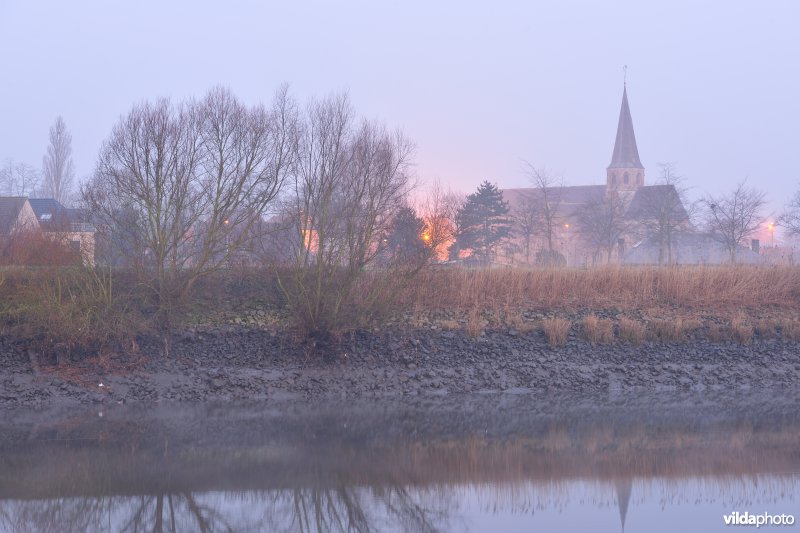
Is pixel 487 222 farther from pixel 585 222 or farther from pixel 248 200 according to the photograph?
pixel 248 200

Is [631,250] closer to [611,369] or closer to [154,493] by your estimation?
[611,369]

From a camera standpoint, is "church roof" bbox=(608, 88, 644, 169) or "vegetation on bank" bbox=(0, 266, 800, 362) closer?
"vegetation on bank" bbox=(0, 266, 800, 362)

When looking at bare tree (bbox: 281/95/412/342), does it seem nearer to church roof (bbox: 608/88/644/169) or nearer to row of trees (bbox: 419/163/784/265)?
row of trees (bbox: 419/163/784/265)

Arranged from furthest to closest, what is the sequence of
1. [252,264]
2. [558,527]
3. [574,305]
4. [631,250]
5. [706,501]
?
[631,250], [574,305], [252,264], [706,501], [558,527]

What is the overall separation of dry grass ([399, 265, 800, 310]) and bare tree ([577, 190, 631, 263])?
63.0ft

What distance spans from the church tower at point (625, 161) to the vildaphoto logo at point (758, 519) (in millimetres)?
86398

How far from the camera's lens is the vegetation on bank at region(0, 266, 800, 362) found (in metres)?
22.7

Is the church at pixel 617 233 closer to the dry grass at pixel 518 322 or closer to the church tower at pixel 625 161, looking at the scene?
the dry grass at pixel 518 322

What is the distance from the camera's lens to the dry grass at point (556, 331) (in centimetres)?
2534

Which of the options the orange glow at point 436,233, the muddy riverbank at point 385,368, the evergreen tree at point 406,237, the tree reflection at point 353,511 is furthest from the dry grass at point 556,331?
the tree reflection at point 353,511

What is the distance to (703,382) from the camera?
24.5 meters

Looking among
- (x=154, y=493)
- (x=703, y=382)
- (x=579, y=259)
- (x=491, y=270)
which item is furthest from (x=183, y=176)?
(x=579, y=259)

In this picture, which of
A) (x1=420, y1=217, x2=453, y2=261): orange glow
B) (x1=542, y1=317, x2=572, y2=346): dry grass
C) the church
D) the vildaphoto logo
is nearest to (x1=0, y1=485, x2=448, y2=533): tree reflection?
the vildaphoto logo

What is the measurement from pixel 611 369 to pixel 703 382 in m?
2.68
